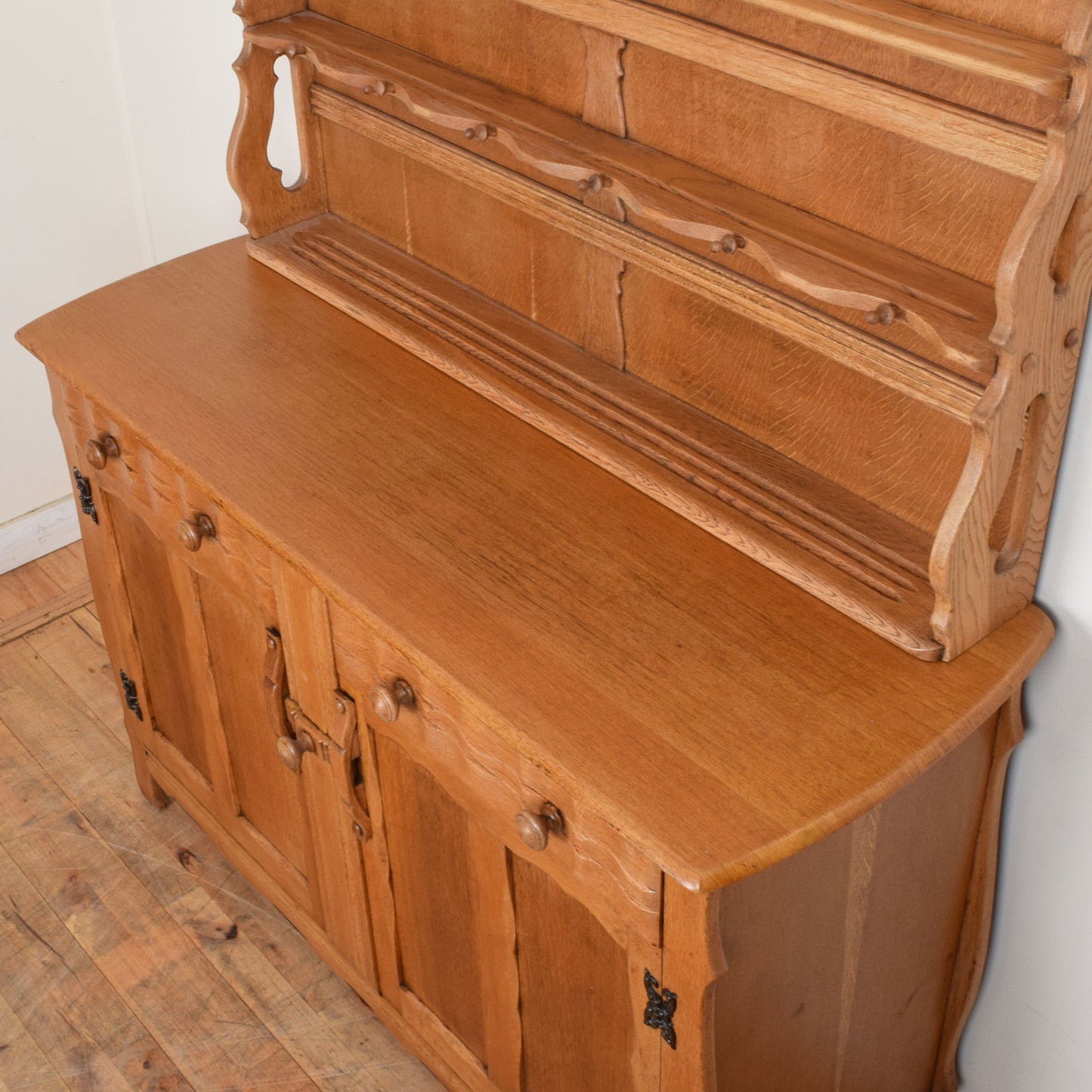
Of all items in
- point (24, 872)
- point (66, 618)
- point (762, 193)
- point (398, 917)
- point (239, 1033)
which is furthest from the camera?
point (66, 618)

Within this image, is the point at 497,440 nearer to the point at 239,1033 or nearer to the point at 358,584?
the point at 358,584

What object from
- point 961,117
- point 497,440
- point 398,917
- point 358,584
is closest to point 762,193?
point 961,117

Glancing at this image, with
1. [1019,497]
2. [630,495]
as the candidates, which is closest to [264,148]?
[630,495]

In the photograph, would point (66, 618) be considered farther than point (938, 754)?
Yes

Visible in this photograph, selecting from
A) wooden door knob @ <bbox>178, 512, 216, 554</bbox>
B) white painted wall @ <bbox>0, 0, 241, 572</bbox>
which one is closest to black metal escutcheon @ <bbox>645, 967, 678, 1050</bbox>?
wooden door knob @ <bbox>178, 512, 216, 554</bbox>

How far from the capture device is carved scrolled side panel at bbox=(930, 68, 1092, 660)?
123cm

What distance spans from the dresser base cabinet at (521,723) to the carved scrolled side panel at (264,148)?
0.34 ft

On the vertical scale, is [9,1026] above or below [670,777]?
below

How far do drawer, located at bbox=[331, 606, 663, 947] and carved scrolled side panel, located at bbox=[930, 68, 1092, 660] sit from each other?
16.8 inches

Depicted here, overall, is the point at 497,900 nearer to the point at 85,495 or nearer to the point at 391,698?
the point at 391,698

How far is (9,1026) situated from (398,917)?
2.74 ft

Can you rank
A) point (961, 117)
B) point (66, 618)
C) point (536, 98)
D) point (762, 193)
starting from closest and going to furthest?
1. point (961, 117)
2. point (762, 193)
3. point (536, 98)
4. point (66, 618)

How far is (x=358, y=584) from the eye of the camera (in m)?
1.60

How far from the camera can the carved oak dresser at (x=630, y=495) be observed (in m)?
1.35
